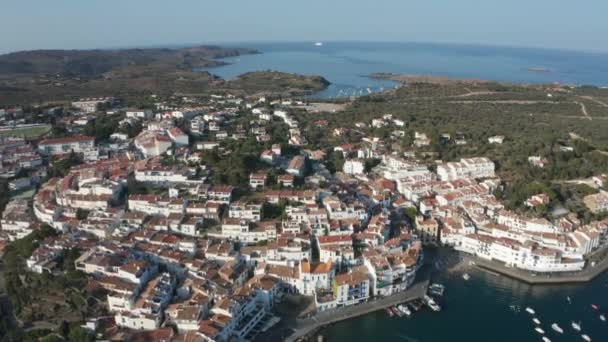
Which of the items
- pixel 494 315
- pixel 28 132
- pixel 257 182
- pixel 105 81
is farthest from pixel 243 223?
pixel 105 81

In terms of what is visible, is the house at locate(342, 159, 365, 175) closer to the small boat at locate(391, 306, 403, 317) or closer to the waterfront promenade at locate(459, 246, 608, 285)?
the waterfront promenade at locate(459, 246, 608, 285)

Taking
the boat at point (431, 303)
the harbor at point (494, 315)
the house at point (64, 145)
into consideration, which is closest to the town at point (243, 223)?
the house at point (64, 145)

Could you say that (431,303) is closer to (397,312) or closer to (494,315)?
(397,312)

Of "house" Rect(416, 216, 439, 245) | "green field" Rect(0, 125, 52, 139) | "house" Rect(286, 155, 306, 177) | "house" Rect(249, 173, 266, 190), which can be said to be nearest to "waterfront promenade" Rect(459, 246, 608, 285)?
"house" Rect(416, 216, 439, 245)

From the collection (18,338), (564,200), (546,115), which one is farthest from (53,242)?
(546,115)

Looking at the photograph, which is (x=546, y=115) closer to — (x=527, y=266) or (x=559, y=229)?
(x=559, y=229)
